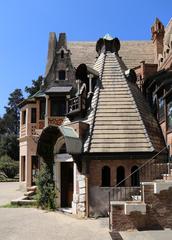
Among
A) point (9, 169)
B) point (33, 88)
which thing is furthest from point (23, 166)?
point (33, 88)

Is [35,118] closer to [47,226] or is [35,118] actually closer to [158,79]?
[158,79]

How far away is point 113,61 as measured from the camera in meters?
20.5

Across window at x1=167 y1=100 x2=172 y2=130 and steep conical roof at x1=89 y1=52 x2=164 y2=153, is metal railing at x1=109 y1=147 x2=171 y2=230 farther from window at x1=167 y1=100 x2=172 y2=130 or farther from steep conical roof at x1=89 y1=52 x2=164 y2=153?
window at x1=167 y1=100 x2=172 y2=130

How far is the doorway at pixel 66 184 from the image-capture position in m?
18.3

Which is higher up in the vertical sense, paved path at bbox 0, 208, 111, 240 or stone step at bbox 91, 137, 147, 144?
stone step at bbox 91, 137, 147, 144

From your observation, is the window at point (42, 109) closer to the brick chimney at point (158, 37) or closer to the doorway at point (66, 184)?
the doorway at point (66, 184)

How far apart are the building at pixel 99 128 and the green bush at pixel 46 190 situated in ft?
1.16

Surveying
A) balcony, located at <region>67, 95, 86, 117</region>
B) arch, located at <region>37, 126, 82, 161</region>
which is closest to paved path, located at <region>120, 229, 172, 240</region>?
arch, located at <region>37, 126, 82, 161</region>

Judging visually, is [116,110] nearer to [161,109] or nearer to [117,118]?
[117,118]

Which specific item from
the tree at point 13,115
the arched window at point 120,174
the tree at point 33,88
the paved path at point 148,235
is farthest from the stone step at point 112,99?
the tree at point 13,115

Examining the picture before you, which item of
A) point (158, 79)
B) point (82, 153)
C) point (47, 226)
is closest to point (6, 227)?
point (47, 226)

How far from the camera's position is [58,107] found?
77.3 feet

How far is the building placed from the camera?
1591cm

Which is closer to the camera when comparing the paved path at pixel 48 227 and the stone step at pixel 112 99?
the paved path at pixel 48 227
